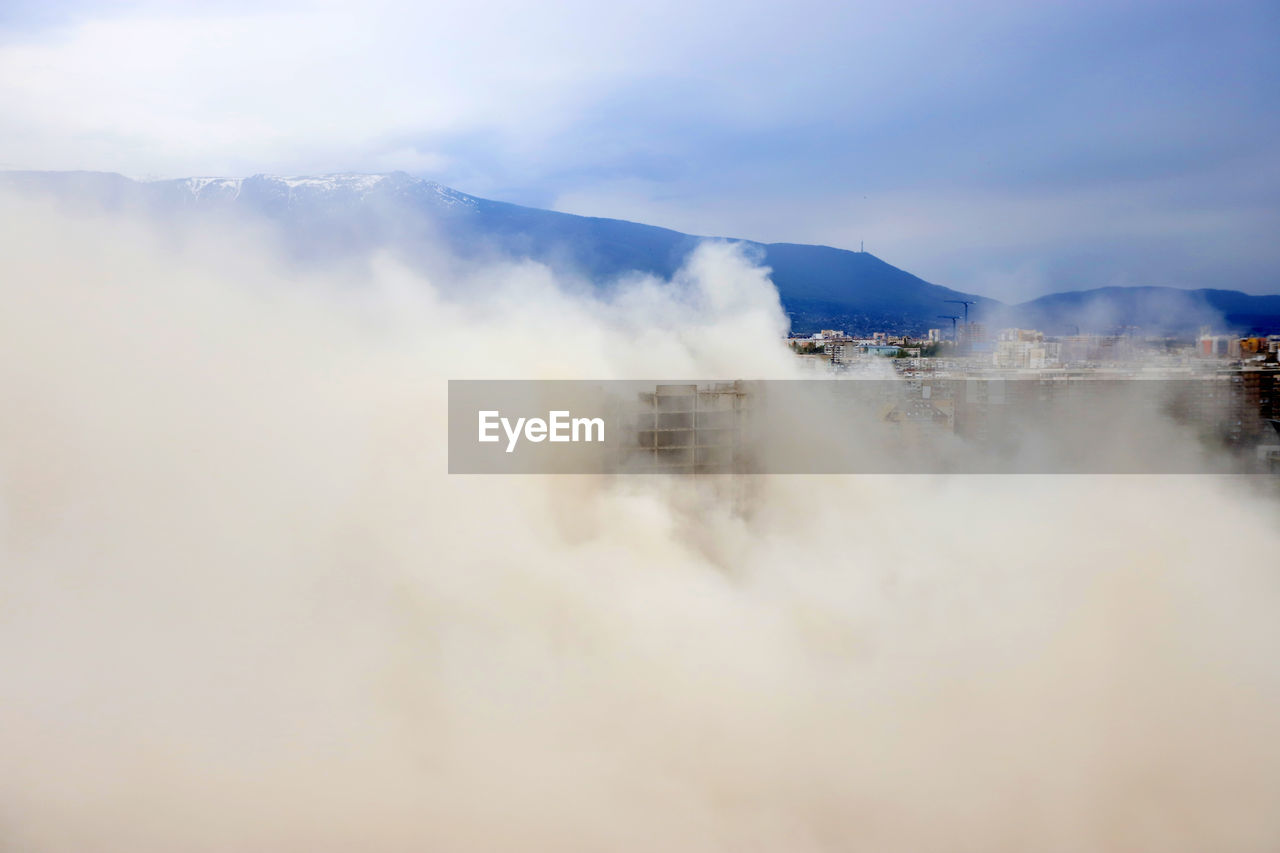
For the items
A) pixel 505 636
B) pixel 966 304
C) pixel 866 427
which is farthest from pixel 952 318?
pixel 505 636

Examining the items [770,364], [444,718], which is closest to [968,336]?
[770,364]

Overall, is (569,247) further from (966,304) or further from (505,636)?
(505,636)

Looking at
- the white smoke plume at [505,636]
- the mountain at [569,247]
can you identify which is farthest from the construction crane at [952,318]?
the white smoke plume at [505,636]

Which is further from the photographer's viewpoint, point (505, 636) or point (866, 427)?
point (866, 427)

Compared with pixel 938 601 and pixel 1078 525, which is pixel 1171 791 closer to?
pixel 938 601

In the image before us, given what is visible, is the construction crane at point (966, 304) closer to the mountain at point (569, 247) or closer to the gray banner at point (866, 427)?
the mountain at point (569, 247)

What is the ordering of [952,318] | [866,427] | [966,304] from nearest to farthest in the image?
[866,427] < [966,304] < [952,318]
